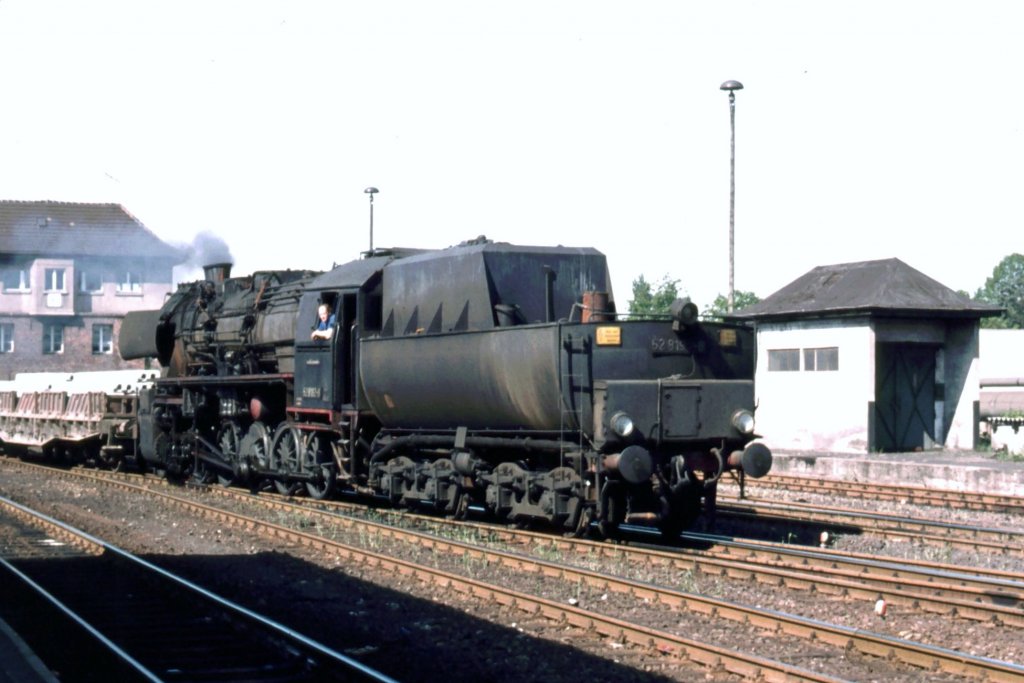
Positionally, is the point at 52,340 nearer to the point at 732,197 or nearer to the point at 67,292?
the point at 67,292

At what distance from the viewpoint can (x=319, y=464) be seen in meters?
16.5

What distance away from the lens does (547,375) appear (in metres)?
11.9

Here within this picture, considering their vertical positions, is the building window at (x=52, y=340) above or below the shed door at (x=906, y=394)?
above

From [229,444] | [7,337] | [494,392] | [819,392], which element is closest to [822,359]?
[819,392]

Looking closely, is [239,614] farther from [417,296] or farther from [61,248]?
[61,248]

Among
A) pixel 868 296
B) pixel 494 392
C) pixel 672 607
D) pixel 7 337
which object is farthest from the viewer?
pixel 7 337

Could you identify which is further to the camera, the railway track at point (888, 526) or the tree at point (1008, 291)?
the tree at point (1008, 291)

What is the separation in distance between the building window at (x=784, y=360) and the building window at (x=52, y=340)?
1388 inches

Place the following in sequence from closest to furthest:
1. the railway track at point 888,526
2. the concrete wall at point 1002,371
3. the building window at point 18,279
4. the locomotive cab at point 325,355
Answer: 1. the railway track at point 888,526
2. the locomotive cab at point 325,355
3. the concrete wall at point 1002,371
4. the building window at point 18,279

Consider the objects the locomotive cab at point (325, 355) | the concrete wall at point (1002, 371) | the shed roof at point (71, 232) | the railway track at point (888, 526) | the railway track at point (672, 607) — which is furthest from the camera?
the shed roof at point (71, 232)

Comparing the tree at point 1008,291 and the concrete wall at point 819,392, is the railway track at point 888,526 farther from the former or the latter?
the tree at point 1008,291

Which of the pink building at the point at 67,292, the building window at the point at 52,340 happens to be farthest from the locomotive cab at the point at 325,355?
the building window at the point at 52,340

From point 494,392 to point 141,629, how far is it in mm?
4970

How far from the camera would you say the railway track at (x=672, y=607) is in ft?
23.9
